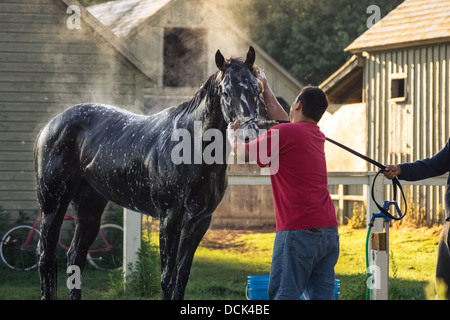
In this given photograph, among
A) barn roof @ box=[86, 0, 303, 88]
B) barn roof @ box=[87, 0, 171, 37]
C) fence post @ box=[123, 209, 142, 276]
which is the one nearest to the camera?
fence post @ box=[123, 209, 142, 276]

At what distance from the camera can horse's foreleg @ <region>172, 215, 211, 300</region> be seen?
4578 millimetres

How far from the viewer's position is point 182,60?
70.8ft

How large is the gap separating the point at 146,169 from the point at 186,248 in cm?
62

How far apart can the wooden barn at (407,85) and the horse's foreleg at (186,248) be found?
11353 millimetres

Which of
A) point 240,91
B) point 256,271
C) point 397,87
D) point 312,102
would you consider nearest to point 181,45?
point 397,87

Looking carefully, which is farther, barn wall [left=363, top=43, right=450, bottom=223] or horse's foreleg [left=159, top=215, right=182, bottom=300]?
barn wall [left=363, top=43, right=450, bottom=223]

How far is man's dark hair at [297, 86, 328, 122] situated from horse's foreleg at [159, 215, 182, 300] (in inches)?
44.6

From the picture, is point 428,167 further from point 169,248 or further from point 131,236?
point 131,236

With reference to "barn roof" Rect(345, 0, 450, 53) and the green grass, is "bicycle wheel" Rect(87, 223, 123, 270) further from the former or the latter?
"barn roof" Rect(345, 0, 450, 53)

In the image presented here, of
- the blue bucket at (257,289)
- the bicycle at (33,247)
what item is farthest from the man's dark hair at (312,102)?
the bicycle at (33,247)

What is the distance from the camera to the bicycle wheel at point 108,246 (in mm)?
10367

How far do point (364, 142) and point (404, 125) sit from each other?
1514 millimetres

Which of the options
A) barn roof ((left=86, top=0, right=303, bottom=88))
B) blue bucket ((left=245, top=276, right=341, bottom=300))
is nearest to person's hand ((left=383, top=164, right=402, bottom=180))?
blue bucket ((left=245, top=276, right=341, bottom=300))
